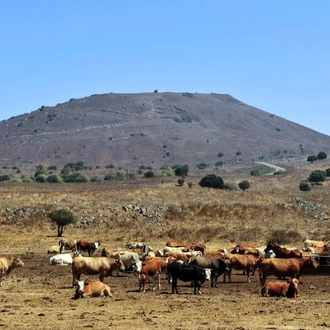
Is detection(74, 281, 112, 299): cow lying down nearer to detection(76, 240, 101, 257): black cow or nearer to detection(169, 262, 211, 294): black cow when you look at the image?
detection(169, 262, 211, 294): black cow

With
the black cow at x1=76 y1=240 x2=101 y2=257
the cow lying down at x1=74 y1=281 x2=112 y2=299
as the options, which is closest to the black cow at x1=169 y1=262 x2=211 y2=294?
the cow lying down at x1=74 y1=281 x2=112 y2=299

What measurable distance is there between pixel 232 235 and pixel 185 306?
27257mm

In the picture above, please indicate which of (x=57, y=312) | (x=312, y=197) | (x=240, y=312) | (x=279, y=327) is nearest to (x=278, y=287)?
(x=240, y=312)

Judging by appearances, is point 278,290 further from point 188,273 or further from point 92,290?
point 92,290

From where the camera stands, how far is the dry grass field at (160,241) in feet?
56.1

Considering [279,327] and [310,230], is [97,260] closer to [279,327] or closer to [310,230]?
[279,327]

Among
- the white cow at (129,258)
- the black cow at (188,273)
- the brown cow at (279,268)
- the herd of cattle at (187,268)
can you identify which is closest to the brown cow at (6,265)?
the herd of cattle at (187,268)

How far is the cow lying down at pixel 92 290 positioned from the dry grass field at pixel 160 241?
1.02 feet

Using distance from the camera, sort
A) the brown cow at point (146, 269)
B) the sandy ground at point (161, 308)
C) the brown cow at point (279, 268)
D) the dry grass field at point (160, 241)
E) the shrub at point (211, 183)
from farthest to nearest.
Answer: the shrub at point (211, 183), the brown cow at point (279, 268), the brown cow at point (146, 269), the dry grass field at point (160, 241), the sandy ground at point (161, 308)

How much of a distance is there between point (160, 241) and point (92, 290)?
2273 cm

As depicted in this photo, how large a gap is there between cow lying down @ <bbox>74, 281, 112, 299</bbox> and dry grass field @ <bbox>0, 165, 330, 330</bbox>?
31 cm

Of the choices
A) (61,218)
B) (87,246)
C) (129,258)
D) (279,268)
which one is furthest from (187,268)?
(61,218)

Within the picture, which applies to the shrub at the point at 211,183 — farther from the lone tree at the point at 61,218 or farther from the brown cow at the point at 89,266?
the brown cow at the point at 89,266

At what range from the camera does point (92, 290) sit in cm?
2102
